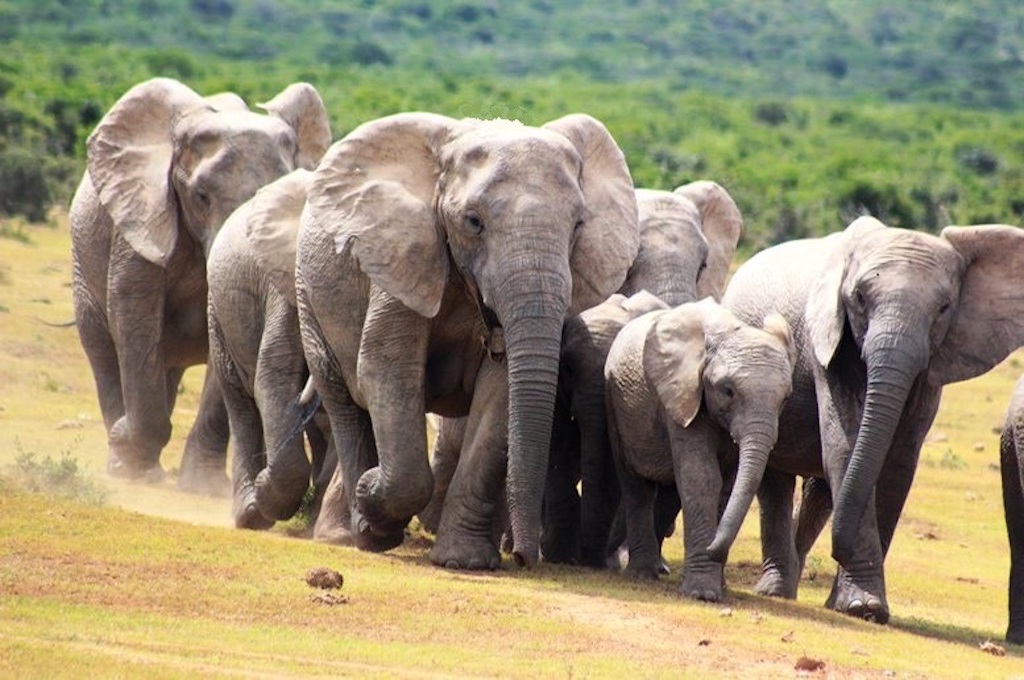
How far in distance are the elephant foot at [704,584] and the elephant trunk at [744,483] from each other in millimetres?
157

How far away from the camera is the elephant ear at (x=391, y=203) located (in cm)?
1243

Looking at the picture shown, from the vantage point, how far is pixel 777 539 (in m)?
13.9

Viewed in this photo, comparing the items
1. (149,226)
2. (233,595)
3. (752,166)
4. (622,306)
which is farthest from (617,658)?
(752,166)

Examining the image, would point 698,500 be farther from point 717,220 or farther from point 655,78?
point 655,78

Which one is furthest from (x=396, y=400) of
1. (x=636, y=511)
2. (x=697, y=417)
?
(x=636, y=511)

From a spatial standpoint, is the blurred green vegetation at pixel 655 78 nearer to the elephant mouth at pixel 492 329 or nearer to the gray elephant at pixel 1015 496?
the elephant mouth at pixel 492 329

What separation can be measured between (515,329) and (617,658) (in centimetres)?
190

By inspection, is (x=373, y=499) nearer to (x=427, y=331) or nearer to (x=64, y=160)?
(x=427, y=331)

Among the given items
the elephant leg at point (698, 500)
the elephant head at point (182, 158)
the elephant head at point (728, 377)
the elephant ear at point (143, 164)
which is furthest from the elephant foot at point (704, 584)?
the elephant ear at point (143, 164)

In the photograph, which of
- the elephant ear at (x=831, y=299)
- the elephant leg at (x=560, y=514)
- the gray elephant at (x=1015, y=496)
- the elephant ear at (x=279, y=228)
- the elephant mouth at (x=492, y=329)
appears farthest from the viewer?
the elephant ear at (x=279, y=228)

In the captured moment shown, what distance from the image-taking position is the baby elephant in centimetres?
1231

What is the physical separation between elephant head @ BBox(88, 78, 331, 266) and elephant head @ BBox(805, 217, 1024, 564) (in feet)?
15.4

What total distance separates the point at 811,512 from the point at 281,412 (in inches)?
133

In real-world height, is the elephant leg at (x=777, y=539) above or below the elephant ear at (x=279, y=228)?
below
